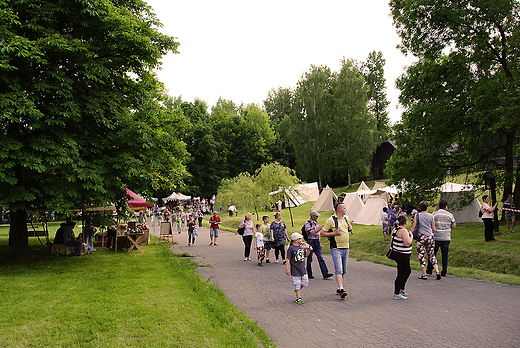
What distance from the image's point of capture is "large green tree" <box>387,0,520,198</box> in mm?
15594

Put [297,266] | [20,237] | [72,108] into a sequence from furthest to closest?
[20,237] → [72,108] → [297,266]

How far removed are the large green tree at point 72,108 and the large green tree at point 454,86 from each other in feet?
38.5

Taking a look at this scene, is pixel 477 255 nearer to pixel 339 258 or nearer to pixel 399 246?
pixel 399 246

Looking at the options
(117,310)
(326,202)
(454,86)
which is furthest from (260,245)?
(326,202)

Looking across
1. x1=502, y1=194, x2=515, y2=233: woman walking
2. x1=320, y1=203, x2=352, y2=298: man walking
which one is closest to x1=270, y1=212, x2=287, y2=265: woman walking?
x1=320, y1=203, x2=352, y2=298: man walking

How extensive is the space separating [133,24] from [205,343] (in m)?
9.71

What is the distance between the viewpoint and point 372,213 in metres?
22.6

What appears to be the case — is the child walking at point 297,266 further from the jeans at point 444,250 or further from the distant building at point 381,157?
the distant building at point 381,157

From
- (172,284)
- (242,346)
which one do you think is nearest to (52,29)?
(172,284)

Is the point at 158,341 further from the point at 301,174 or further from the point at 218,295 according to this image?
the point at 301,174

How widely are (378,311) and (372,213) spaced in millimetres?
17014

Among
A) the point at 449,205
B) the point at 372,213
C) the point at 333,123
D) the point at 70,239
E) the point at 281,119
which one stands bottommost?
the point at 70,239

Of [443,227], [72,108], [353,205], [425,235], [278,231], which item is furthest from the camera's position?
[353,205]

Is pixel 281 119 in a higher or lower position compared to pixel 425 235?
higher
